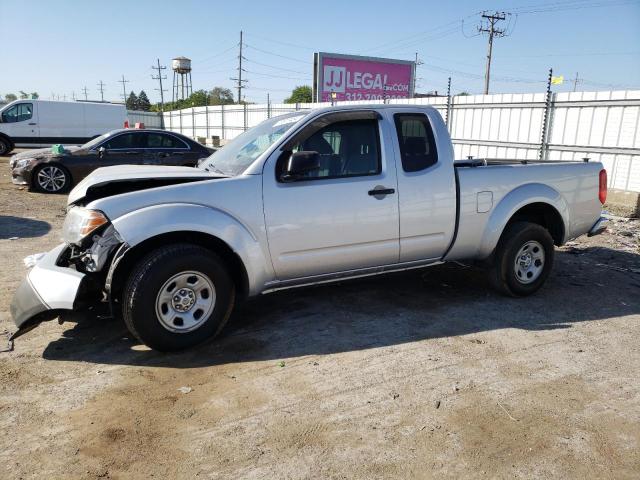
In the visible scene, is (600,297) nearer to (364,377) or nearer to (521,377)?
(521,377)

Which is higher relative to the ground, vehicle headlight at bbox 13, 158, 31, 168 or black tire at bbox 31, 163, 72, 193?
vehicle headlight at bbox 13, 158, 31, 168

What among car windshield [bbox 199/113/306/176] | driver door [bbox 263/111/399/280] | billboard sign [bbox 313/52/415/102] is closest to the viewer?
driver door [bbox 263/111/399/280]

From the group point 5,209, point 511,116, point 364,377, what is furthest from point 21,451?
point 511,116

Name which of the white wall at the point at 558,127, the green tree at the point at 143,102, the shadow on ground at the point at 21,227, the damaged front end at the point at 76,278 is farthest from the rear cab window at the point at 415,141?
the green tree at the point at 143,102

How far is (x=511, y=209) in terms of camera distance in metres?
5.11

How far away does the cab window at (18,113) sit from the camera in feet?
65.3

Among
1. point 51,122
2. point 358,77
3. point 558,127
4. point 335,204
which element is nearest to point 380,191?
point 335,204

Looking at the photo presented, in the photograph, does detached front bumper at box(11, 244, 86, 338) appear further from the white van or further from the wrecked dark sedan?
the white van

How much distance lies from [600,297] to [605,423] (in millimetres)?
2738

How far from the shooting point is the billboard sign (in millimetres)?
32031

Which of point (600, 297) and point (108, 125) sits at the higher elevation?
point (108, 125)

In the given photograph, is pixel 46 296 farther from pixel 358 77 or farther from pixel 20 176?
pixel 358 77

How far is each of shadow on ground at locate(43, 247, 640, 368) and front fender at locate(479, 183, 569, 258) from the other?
0.63 metres

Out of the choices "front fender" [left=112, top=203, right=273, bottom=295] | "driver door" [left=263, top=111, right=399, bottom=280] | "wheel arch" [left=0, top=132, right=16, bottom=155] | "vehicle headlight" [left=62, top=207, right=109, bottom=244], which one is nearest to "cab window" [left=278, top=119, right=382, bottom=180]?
"driver door" [left=263, top=111, right=399, bottom=280]
